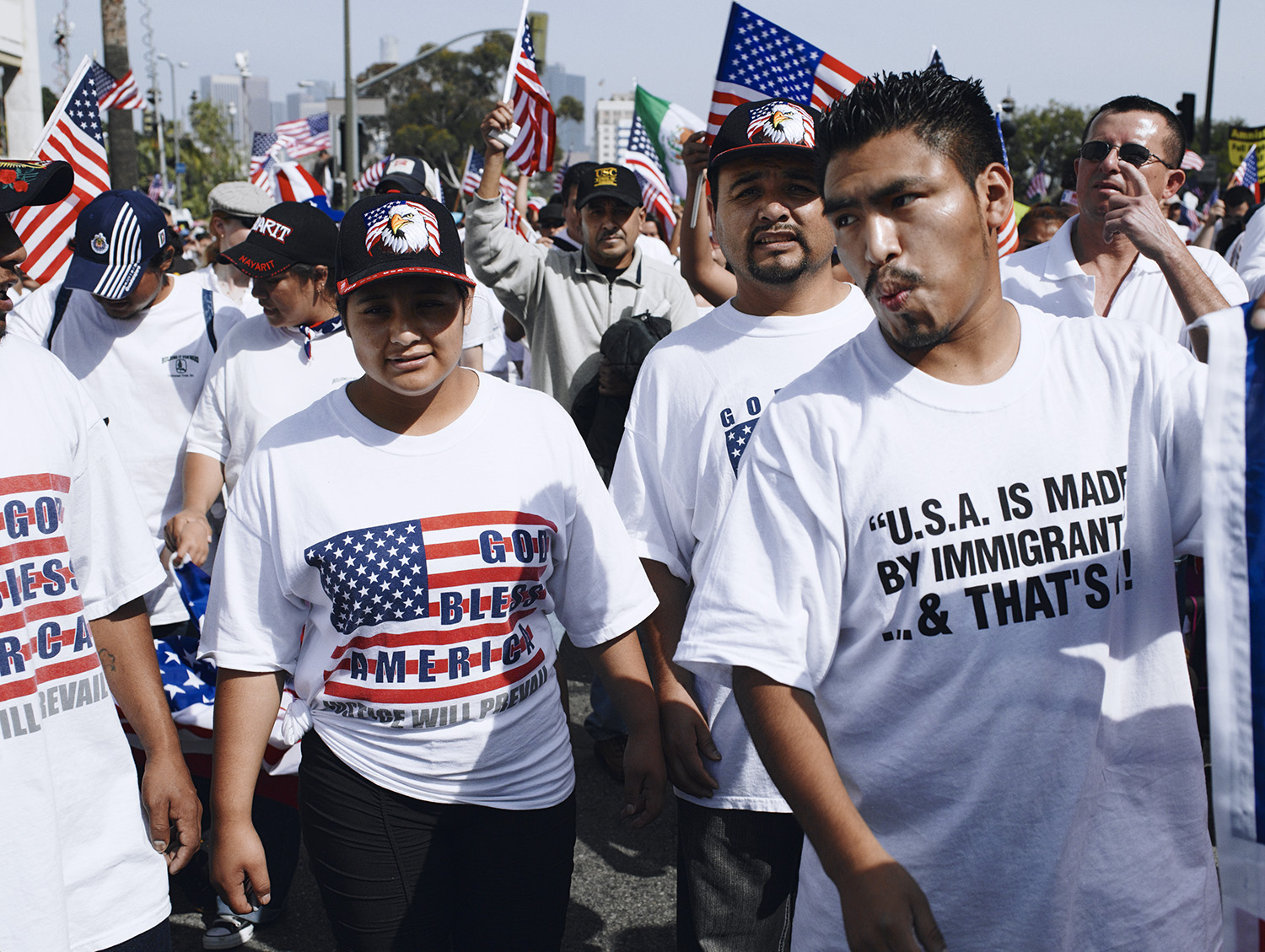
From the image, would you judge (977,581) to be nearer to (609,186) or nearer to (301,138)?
(609,186)

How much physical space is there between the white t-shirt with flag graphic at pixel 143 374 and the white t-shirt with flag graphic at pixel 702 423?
250cm

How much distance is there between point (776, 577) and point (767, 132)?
1.34 metres

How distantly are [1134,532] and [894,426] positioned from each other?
405 millimetres

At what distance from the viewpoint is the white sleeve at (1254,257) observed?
346 centimetres

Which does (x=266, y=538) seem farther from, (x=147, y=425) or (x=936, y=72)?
(x=147, y=425)

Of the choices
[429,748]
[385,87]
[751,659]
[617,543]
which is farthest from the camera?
[385,87]

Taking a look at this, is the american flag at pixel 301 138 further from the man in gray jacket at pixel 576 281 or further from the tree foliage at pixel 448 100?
the tree foliage at pixel 448 100

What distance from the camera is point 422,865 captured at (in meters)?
2.41

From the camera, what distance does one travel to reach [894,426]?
1.74m

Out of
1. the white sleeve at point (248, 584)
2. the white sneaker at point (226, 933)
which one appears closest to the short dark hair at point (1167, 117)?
the white sleeve at point (248, 584)

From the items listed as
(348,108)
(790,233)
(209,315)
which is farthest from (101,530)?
(348,108)

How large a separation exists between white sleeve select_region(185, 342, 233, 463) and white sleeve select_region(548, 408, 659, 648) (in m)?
2.18

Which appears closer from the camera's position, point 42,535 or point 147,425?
point 42,535

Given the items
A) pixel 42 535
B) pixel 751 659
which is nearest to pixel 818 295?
pixel 751 659
